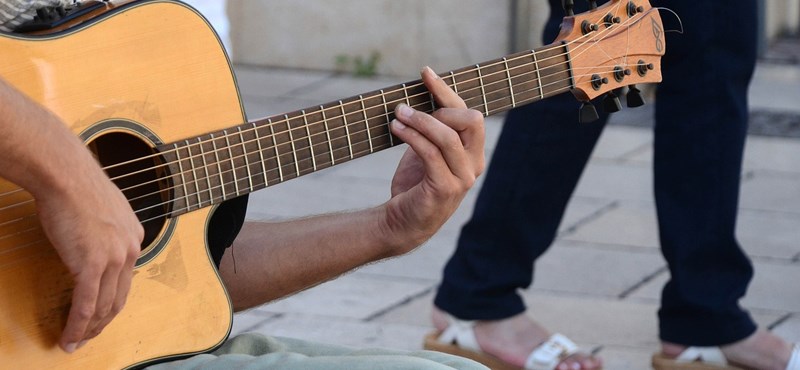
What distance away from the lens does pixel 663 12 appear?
2.96 meters

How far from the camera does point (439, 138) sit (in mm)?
2004

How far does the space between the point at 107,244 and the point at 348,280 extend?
7.82ft

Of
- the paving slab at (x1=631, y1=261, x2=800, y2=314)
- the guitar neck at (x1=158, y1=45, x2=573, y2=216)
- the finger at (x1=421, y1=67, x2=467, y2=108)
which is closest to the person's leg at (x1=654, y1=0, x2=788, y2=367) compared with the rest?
the paving slab at (x1=631, y1=261, x2=800, y2=314)

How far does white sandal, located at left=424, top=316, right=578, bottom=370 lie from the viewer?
3.20 m

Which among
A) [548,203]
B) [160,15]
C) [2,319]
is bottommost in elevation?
[548,203]

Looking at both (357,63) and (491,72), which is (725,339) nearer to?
(491,72)

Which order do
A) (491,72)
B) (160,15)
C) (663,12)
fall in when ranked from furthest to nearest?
Result: (663,12) → (491,72) → (160,15)

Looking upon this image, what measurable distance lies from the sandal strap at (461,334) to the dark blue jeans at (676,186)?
7 centimetres

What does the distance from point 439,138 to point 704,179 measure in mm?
1276

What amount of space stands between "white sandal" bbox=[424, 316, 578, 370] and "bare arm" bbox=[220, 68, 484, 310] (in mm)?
A: 1106

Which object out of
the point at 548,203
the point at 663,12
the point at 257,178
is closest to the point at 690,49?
the point at 663,12

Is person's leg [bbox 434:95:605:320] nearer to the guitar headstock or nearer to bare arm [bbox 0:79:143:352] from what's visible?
the guitar headstock

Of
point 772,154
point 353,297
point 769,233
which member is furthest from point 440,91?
point 772,154

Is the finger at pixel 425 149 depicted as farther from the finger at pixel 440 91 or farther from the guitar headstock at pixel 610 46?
the guitar headstock at pixel 610 46
